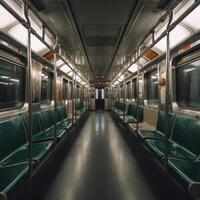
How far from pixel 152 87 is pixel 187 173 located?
3370mm

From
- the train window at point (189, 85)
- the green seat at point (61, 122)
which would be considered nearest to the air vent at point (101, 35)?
the train window at point (189, 85)

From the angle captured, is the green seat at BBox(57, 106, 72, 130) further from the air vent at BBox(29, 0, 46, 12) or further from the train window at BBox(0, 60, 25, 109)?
the air vent at BBox(29, 0, 46, 12)

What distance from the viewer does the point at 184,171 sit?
1617mm

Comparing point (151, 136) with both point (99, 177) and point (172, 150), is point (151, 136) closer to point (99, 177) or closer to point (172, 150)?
point (172, 150)

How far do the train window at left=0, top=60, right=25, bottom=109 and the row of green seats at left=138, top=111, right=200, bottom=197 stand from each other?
91.9 inches

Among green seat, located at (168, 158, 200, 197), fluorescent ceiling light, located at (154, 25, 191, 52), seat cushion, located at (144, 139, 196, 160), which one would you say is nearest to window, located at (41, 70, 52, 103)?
seat cushion, located at (144, 139, 196, 160)

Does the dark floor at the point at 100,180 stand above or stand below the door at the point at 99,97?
below

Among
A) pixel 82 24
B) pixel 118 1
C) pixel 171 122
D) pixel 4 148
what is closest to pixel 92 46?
pixel 82 24

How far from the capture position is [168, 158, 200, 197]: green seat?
136 cm

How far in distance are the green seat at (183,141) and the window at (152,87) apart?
5.79 feet

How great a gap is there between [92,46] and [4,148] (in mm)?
3528

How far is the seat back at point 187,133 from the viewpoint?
Answer: 6.94 feet

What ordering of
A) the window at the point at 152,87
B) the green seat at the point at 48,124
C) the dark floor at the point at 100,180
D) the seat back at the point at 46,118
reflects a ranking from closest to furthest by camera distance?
the dark floor at the point at 100,180 < the green seat at the point at 48,124 < the seat back at the point at 46,118 < the window at the point at 152,87

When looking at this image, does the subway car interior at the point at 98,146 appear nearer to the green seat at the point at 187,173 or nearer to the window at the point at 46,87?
the green seat at the point at 187,173
